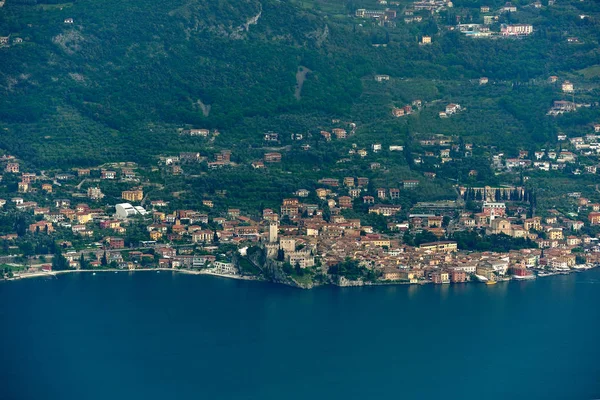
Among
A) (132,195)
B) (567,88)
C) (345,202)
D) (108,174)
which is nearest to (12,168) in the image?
(108,174)

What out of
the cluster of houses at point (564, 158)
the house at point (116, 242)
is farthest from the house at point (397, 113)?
the house at point (116, 242)

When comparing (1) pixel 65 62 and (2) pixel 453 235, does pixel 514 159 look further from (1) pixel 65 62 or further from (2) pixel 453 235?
(1) pixel 65 62

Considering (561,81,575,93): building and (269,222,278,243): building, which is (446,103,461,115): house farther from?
(269,222,278,243): building

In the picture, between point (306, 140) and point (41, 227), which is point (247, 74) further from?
point (41, 227)

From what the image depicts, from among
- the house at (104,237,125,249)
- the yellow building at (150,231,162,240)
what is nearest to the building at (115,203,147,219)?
the yellow building at (150,231,162,240)

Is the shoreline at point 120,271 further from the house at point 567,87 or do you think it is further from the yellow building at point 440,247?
the house at point 567,87
